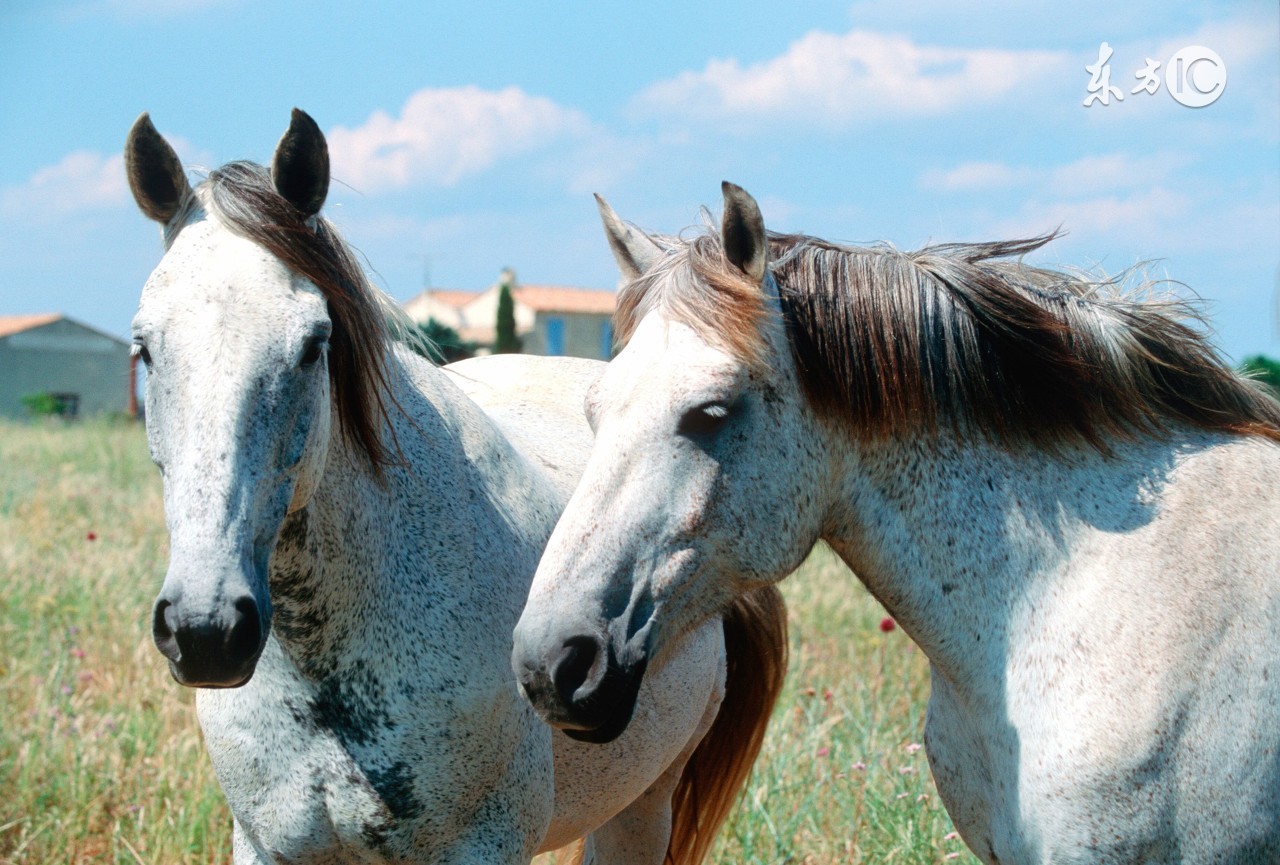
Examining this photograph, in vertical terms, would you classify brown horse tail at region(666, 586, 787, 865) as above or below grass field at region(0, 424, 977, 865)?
above

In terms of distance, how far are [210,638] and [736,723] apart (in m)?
2.83

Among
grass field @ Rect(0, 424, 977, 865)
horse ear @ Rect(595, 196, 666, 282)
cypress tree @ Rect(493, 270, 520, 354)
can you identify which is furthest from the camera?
cypress tree @ Rect(493, 270, 520, 354)

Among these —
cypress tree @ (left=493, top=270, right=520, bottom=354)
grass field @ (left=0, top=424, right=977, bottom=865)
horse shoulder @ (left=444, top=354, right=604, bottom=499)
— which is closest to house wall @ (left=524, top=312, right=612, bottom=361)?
cypress tree @ (left=493, top=270, right=520, bottom=354)

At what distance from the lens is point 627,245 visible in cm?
279

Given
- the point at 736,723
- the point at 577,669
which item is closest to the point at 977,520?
the point at 577,669

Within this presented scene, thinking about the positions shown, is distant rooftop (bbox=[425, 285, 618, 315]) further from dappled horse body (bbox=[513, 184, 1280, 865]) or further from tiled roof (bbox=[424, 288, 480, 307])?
dappled horse body (bbox=[513, 184, 1280, 865])

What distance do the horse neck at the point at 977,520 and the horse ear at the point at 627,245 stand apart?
2.44ft

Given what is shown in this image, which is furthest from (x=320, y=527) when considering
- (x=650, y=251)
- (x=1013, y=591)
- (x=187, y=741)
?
(x=187, y=741)

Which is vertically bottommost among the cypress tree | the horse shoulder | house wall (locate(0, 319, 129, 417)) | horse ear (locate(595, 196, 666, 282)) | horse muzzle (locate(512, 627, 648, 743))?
house wall (locate(0, 319, 129, 417))

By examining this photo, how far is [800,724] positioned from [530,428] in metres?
2.82

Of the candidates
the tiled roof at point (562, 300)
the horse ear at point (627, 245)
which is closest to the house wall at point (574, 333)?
the tiled roof at point (562, 300)

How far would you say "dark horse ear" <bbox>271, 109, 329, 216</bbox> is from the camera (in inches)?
99.6

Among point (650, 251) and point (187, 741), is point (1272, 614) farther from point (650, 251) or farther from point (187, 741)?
point (187, 741)

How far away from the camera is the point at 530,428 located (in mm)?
3740
